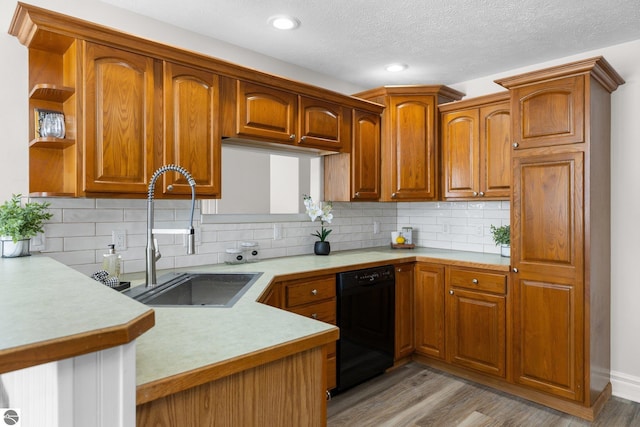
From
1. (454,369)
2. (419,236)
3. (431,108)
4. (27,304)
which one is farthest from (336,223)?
(27,304)

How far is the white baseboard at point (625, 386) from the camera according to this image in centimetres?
288

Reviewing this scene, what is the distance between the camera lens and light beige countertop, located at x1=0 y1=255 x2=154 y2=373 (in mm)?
634

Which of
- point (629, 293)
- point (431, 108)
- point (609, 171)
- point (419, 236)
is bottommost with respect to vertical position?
point (629, 293)

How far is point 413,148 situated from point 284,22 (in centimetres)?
157

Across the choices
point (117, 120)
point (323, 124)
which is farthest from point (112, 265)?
point (323, 124)

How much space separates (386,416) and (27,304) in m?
2.31

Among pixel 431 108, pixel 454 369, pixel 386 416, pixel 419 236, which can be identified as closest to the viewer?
pixel 386 416

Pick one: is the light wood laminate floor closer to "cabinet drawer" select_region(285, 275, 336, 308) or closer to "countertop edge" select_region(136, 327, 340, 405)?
"cabinet drawer" select_region(285, 275, 336, 308)

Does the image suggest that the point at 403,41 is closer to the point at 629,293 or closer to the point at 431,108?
the point at 431,108

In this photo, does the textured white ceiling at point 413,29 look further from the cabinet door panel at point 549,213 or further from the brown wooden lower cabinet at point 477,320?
the brown wooden lower cabinet at point 477,320

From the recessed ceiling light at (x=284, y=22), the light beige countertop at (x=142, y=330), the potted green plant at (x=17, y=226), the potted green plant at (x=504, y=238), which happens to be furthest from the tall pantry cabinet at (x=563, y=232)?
the potted green plant at (x=17, y=226)

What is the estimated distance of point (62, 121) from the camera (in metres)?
2.08

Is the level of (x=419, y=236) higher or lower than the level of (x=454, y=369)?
higher

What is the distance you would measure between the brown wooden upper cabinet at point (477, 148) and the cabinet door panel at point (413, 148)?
12cm
